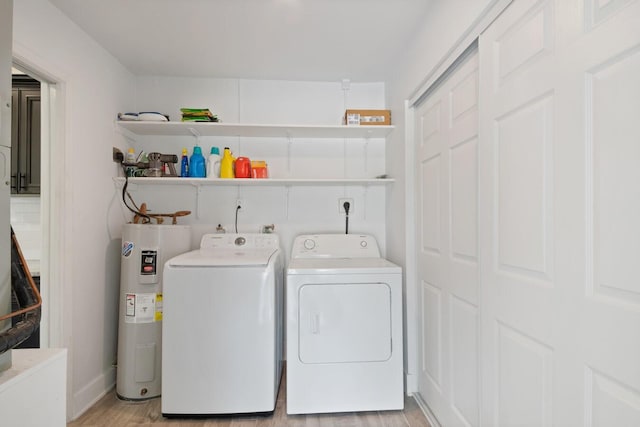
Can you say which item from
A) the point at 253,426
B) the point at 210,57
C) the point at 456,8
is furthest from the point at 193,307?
the point at 456,8

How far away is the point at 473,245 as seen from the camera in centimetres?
151

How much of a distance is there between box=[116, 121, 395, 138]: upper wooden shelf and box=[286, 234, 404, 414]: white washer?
108 cm

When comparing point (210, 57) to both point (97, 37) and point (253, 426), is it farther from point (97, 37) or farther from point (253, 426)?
point (253, 426)

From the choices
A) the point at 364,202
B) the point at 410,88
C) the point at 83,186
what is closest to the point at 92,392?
the point at 83,186

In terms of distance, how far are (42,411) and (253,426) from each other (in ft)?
4.84

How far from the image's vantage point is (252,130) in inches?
104

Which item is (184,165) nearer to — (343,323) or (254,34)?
(254,34)

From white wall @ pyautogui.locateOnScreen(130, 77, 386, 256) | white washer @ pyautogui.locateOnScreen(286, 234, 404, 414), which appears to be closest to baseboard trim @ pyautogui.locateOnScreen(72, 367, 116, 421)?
white wall @ pyautogui.locateOnScreen(130, 77, 386, 256)

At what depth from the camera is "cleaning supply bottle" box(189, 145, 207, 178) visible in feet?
8.58

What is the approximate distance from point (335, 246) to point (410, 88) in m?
1.23

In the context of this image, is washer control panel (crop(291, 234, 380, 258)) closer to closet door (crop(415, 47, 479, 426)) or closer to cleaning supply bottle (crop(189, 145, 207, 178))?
closet door (crop(415, 47, 479, 426))

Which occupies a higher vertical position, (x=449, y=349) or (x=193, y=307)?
(x=193, y=307)

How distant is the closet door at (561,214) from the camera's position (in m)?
0.78

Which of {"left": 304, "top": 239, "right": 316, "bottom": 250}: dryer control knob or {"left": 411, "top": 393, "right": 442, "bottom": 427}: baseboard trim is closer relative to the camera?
{"left": 411, "top": 393, "right": 442, "bottom": 427}: baseboard trim
